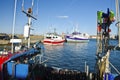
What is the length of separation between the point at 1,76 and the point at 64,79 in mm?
7530

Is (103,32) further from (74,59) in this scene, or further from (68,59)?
(74,59)

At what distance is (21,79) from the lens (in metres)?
19.8

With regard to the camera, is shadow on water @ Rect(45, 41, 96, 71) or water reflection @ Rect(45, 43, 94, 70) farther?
water reflection @ Rect(45, 43, 94, 70)

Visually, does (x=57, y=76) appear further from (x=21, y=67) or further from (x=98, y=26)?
(x=98, y=26)

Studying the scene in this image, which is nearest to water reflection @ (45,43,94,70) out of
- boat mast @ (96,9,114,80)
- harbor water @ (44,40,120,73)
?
harbor water @ (44,40,120,73)

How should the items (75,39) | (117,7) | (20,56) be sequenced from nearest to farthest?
(117,7)
(20,56)
(75,39)

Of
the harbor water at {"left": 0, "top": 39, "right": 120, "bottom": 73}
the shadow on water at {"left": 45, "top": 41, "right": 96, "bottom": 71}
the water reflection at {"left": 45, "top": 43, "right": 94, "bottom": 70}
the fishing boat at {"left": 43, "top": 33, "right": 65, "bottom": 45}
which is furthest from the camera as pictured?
the fishing boat at {"left": 43, "top": 33, "right": 65, "bottom": 45}

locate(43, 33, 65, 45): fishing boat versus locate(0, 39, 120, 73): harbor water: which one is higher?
locate(43, 33, 65, 45): fishing boat

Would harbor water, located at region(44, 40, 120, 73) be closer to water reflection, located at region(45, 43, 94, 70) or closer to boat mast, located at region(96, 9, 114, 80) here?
Answer: water reflection, located at region(45, 43, 94, 70)

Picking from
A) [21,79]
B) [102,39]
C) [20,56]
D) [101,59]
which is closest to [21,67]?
[21,79]

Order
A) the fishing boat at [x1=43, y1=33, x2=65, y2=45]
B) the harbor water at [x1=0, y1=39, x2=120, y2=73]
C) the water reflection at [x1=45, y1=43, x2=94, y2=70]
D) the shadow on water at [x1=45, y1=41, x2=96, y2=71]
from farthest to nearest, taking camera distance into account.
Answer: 1. the fishing boat at [x1=43, y1=33, x2=65, y2=45]
2. the water reflection at [x1=45, y1=43, x2=94, y2=70]
3. the shadow on water at [x1=45, y1=41, x2=96, y2=71]
4. the harbor water at [x1=0, y1=39, x2=120, y2=73]

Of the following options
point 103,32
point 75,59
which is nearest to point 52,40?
point 75,59

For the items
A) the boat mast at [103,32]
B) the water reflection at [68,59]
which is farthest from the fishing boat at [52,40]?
the boat mast at [103,32]

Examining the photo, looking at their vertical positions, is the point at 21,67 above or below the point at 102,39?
below
